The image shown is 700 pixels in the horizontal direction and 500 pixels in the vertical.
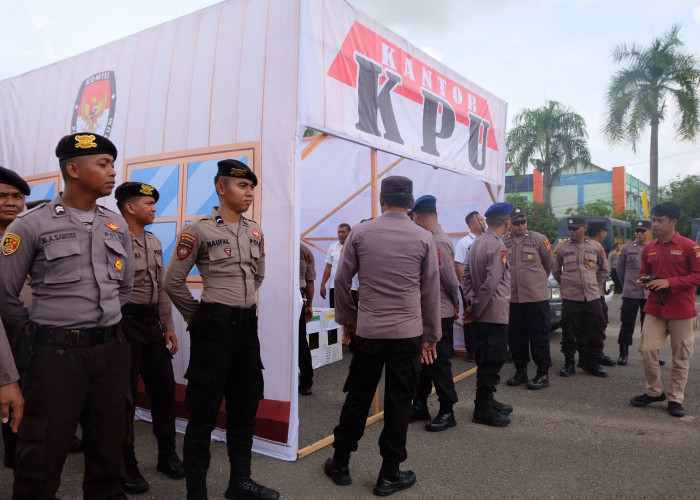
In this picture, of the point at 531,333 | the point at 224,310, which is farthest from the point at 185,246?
the point at 531,333

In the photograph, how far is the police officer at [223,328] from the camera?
274cm

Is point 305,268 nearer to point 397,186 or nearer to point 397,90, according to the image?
point 397,90

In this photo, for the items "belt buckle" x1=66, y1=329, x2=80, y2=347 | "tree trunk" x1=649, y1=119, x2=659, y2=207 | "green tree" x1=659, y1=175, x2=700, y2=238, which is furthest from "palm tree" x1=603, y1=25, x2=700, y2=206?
"belt buckle" x1=66, y1=329, x2=80, y2=347

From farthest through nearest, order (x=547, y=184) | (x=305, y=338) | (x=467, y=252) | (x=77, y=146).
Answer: (x=547, y=184) → (x=467, y=252) → (x=305, y=338) → (x=77, y=146)

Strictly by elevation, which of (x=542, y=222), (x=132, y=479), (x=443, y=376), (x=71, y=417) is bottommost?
(x=132, y=479)

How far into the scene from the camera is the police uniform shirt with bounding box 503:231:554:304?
18.1 feet

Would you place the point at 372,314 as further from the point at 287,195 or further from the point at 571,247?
the point at 571,247

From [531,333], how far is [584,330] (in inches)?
39.5

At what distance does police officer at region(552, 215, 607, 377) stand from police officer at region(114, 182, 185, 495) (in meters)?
4.55

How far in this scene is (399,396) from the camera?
10.2ft

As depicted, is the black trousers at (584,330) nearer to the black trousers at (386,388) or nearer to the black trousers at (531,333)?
the black trousers at (531,333)

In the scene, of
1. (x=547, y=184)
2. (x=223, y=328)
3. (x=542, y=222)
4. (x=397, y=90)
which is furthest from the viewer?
(x=547, y=184)

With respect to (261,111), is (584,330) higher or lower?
lower

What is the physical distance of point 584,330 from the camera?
6.06 meters
